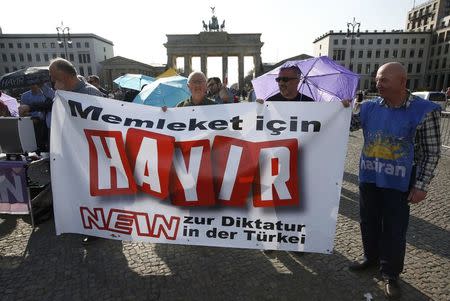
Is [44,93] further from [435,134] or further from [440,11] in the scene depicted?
[440,11]

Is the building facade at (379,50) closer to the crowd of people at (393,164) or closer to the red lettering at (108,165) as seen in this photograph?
the crowd of people at (393,164)

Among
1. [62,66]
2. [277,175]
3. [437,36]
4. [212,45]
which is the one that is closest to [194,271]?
[277,175]

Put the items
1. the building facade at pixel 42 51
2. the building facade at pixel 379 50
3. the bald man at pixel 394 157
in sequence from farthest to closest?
the building facade at pixel 42 51 < the building facade at pixel 379 50 < the bald man at pixel 394 157

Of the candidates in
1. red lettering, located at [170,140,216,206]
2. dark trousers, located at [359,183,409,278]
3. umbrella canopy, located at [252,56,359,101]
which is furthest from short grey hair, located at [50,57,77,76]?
dark trousers, located at [359,183,409,278]

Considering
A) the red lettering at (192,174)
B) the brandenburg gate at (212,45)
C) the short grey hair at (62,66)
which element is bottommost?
the red lettering at (192,174)

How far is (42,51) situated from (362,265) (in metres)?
103

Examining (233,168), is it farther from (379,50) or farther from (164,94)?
(379,50)

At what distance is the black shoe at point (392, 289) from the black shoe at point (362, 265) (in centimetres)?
30

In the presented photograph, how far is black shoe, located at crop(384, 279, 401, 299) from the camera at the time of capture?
8.89 feet

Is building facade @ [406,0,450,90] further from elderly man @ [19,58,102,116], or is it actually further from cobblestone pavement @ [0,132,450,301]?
elderly man @ [19,58,102,116]

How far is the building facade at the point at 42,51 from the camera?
85.3m

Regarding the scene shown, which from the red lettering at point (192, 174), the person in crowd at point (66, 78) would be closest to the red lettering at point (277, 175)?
the red lettering at point (192, 174)

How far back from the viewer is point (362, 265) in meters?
3.14

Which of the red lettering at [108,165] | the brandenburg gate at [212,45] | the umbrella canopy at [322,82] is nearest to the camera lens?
the red lettering at [108,165]
